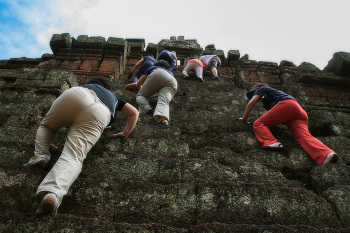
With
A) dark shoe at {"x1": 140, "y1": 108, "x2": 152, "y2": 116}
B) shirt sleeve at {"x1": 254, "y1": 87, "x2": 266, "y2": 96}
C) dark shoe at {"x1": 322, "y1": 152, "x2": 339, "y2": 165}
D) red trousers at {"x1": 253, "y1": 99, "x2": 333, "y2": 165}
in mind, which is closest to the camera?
dark shoe at {"x1": 322, "y1": 152, "x2": 339, "y2": 165}

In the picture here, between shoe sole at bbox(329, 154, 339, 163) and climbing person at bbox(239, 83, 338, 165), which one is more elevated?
climbing person at bbox(239, 83, 338, 165)

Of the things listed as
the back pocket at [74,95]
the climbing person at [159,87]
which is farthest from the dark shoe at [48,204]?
the climbing person at [159,87]

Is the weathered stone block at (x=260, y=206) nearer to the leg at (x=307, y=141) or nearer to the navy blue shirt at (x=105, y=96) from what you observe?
the leg at (x=307, y=141)

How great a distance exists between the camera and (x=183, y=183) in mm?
2336

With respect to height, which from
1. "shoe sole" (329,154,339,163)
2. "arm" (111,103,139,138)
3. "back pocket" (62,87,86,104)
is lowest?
"shoe sole" (329,154,339,163)

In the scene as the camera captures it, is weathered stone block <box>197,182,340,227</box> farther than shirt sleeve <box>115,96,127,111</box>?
No

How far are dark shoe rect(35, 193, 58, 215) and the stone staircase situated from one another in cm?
5

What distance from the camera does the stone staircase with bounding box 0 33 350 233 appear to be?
196 centimetres

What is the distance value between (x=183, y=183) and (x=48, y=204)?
114 centimetres

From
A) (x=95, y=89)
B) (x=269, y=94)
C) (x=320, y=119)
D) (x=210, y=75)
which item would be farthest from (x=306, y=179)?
(x=210, y=75)

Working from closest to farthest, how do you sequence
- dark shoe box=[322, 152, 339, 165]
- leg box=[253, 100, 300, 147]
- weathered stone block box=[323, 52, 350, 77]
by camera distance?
dark shoe box=[322, 152, 339, 165]
leg box=[253, 100, 300, 147]
weathered stone block box=[323, 52, 350, 77]

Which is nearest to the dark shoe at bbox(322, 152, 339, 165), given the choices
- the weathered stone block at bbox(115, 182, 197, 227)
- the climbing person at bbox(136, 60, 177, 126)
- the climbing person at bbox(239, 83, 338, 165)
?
the climbing person at bbox(239, 83, 338, 165)

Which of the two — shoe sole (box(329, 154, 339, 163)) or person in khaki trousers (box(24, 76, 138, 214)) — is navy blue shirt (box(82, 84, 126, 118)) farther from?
shoe sole (box(329, 154, 339, 163))

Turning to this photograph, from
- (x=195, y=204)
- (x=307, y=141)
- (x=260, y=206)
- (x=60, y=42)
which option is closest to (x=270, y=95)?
(x=307, y=141)
